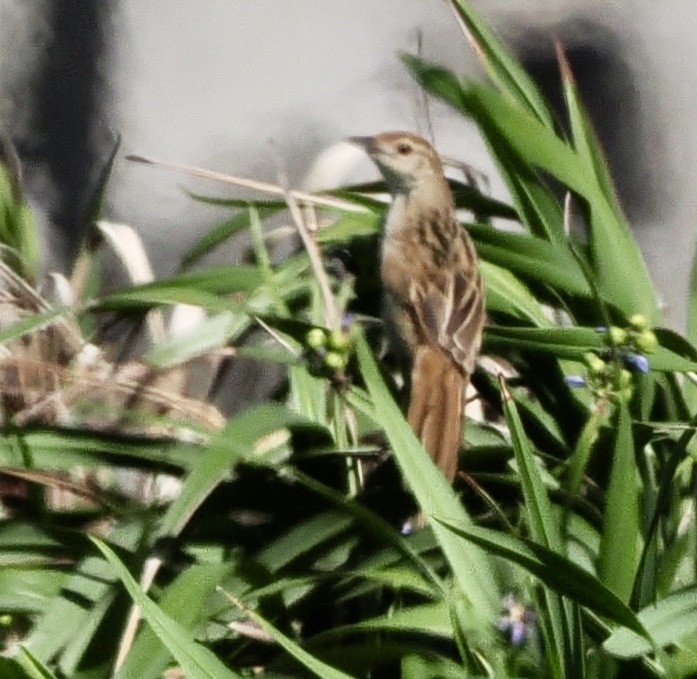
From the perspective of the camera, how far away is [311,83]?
2.84m

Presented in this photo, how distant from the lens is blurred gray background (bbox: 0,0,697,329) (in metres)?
2.80

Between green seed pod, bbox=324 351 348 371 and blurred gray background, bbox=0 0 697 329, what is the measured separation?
110 cm

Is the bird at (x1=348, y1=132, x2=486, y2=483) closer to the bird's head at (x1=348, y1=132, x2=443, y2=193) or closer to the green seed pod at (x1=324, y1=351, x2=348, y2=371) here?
the bird's head at (x1=348, y1=132, x2=443, y2=193)

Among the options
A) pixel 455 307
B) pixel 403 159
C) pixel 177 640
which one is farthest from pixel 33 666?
pixel 403 159

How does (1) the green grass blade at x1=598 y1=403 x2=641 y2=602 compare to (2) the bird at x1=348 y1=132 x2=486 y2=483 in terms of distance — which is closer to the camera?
(1) the green grass blade at x1=598 y1=403 x2=641 y2=602

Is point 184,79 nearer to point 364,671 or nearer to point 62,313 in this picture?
point 62,313

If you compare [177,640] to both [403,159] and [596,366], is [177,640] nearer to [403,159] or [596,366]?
[596,366]

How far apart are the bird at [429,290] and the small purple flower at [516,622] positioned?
228 mm

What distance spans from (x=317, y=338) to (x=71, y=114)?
1353 millimetres

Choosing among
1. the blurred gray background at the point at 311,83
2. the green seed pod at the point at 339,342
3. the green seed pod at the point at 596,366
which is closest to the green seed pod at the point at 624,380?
the green seed pod at the point at 596,366

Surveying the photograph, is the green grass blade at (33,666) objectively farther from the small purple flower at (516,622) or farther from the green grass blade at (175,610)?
the small purple flower at (516,622)

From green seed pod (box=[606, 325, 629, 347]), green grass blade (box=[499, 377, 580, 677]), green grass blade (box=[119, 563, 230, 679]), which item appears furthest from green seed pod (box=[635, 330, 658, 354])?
green grass blade (box=[119, 563, 230, 679])

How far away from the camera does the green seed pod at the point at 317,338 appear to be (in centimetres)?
172

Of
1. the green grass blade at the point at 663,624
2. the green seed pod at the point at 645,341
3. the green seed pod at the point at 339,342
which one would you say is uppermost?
the green seed pod at the point at 339,342
